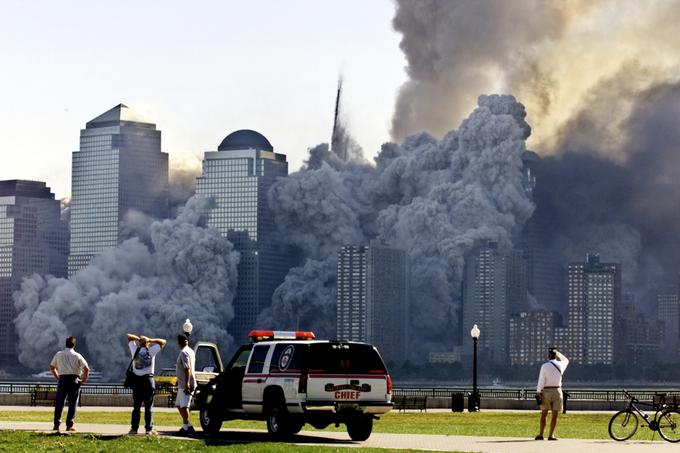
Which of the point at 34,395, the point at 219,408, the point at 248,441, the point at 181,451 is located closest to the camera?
the point at 181,451

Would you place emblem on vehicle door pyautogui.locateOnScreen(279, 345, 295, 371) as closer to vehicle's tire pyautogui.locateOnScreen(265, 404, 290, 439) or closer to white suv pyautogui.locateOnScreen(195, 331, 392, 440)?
white suv pyautogui.locateOnScreen(195, 331, 392, 440)

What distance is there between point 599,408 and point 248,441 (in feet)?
150

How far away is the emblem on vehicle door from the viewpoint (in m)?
43.8

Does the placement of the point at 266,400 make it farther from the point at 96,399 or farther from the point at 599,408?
the point at 599,408

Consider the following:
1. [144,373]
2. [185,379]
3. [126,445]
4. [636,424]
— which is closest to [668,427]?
[636,424]

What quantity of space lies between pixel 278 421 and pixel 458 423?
18.3 m

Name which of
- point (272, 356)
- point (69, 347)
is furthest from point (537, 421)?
point (69, 347)

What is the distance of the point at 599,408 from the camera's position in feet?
278

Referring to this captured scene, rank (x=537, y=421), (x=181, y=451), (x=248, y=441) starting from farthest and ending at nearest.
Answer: (x=537, y=421), (x=248, y=441), (x=181, y=451)

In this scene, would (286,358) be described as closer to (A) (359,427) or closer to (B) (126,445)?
(A) (359,427)

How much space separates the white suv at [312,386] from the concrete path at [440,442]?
602mm

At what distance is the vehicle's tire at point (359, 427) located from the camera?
43.5 metres

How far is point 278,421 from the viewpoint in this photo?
43.7 m

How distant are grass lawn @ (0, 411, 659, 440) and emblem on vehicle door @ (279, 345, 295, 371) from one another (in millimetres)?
7315
